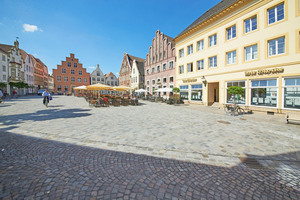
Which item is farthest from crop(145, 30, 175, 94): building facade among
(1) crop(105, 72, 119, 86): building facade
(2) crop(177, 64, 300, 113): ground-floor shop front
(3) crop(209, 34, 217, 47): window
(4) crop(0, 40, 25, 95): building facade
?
(4) crop(0, 40, 25, 95): building facade

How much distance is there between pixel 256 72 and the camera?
12.5m

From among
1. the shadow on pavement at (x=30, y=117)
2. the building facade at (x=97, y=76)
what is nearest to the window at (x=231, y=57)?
the shadow on pavement at (x=30, y=117)

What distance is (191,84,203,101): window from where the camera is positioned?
19.3 metres

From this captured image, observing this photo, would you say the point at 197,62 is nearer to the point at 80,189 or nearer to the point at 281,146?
the point at 281,146

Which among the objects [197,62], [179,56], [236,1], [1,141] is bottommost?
[1,141]

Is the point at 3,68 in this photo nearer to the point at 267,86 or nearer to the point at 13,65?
the point at 13,65

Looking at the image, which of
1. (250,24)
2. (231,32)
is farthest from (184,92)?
(250,24)

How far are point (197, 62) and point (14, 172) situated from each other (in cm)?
2109

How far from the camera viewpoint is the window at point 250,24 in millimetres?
13005

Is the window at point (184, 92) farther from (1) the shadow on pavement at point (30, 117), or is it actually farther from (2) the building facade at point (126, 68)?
(2) the building facade at point (126, 68)

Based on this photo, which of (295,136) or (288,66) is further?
(288,66)

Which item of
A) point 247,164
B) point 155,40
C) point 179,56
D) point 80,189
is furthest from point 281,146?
point 155,40

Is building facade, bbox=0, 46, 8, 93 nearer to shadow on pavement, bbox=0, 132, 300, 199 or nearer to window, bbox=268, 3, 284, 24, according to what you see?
shadow on pavement, bbox=0, 132, 300, 199

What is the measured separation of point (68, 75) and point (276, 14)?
59.0m
